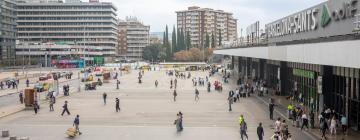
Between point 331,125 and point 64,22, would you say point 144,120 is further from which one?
point 64,22

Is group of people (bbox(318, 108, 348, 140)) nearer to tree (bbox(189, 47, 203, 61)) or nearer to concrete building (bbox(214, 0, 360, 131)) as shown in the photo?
concrete building (bbox(214, 0, 360, 131))

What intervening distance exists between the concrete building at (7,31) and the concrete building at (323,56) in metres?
124

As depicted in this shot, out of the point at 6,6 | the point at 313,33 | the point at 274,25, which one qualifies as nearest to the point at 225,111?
the point at 313,33

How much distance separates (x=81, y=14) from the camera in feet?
643

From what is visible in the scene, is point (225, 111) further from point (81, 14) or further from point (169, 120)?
point (81, 14)

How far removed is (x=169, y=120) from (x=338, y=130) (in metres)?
11.3

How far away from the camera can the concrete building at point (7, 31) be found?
15550cm

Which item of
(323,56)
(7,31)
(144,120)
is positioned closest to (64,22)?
(7,31)

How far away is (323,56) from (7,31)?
152614 mm

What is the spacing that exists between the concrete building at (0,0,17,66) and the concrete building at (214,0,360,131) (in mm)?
123871

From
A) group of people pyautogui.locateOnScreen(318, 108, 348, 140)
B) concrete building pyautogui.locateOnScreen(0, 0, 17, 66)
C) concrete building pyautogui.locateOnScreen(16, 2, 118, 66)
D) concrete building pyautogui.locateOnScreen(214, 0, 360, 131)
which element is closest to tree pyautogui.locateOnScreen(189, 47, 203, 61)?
concrete building pyautogui.locateOnScreen(16, 2, 118, 66)

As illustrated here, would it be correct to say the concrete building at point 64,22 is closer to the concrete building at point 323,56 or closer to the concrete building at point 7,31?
the concrete building at point 7,31

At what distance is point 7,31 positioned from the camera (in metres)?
160

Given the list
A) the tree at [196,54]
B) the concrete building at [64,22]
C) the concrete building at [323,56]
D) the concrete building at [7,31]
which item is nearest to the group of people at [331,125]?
the concrete building at [323,56]
